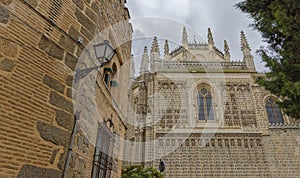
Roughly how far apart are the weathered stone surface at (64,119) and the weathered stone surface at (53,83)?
304 mm

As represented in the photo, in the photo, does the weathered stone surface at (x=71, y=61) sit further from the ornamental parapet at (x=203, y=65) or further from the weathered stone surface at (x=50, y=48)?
the ornamental parapet at (x=203, y=65)

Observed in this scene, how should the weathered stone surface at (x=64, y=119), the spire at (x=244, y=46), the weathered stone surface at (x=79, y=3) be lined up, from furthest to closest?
the spire at (x=244, y=46)
the weathered stone surface at (x=79, y=3)
the weathered stone surface at (x=64, y=119)

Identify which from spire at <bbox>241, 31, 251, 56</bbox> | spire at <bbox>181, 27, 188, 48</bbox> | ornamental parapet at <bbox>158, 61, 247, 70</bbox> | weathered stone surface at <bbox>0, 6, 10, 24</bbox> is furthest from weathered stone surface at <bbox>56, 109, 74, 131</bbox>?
spire at <bbox>181, 27, 188, 48</bbox>

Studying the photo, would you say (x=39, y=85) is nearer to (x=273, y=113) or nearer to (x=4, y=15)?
(x=4, y=15)

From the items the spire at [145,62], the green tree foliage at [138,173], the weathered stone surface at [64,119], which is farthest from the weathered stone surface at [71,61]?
the spire at [145,62]

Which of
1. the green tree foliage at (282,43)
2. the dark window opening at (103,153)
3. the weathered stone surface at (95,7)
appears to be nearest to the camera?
the weathered stone surface at (95,7)

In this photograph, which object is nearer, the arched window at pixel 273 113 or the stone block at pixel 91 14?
the stone block at pixel 91 14

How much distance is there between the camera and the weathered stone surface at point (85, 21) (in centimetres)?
365

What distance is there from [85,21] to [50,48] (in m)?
1.01

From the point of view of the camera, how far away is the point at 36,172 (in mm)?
2438

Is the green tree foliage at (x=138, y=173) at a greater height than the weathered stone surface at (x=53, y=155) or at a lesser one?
greater

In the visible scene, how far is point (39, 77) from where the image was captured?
2744 mm

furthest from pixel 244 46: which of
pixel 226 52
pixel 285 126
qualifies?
pixel 285 126

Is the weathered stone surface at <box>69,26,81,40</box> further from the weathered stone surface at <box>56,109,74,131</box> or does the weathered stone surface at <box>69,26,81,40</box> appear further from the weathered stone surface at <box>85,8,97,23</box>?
the weathered stone surface at <box>56,109,74,131</box>
